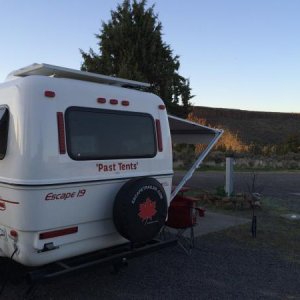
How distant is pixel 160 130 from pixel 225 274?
2132 mm

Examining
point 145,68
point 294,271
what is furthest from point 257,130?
point 294,271

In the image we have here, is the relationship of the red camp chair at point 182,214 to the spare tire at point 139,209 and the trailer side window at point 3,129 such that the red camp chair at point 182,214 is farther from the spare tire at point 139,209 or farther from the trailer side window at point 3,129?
the trailer side window at point 3,129

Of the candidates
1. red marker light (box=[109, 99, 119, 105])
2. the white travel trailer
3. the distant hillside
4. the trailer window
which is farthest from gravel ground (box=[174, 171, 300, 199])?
the distant hillside

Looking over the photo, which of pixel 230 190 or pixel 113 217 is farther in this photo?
pixel 230 190

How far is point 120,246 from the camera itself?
555cm

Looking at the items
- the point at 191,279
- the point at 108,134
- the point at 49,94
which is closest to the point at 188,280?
the point at 191,279

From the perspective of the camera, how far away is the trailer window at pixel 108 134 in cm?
488

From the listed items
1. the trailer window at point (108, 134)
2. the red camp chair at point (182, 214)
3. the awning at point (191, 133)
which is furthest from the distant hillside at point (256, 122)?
the trailer window at point (108, 134)

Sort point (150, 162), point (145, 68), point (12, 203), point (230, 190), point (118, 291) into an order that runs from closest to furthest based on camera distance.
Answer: point (12, 203), point (118, 291), point (150, 162), point (230, 190), point (145, 68)

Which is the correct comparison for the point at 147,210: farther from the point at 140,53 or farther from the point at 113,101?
the point at 140,53

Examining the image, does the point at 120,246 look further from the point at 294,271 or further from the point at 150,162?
the point at 294,271

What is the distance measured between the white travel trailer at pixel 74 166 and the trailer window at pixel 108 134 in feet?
0.04

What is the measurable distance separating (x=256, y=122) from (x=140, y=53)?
4919 cm

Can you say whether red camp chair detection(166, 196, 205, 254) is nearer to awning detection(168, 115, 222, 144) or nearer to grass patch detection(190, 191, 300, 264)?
grass patch detection(190, 191, 300, 264)
